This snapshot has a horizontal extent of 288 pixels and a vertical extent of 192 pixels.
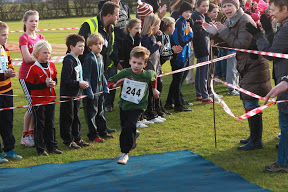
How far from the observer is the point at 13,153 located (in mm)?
6242

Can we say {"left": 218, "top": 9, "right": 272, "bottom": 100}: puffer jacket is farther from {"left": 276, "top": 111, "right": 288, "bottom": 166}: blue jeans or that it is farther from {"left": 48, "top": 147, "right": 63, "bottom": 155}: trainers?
{"left": 48, "top": 147, "right": 63, "bottom": 155}: trainers

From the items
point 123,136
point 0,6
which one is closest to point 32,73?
point 123,136

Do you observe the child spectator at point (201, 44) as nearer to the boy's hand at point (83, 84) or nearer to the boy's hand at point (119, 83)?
the boy's hand at point (83, 84)

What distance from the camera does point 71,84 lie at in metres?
6.29

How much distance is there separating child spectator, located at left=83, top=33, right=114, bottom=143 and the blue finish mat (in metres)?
1.07

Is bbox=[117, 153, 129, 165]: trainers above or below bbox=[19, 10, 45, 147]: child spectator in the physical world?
below

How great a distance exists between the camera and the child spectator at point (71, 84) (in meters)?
6.29

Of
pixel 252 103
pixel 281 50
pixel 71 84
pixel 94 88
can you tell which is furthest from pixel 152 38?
pixel 281 50

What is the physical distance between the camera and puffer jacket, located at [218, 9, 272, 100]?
5957 mm

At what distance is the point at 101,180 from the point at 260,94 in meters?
2.52

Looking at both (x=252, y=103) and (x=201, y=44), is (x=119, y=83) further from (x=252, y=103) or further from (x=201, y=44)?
(x=201, y=44)

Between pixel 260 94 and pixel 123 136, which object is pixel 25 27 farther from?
pixel 260 94

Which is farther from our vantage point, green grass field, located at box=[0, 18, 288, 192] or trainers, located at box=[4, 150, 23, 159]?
trainers, located at box=[4, 150, 23, 159]

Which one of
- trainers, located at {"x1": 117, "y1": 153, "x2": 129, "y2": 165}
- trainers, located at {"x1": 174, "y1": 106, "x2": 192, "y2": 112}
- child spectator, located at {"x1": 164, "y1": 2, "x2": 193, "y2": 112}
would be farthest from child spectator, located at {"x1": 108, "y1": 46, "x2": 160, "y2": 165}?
trainers, located at {"x1": 174, "y1": 106, "x2": 192, "y2": 112}
